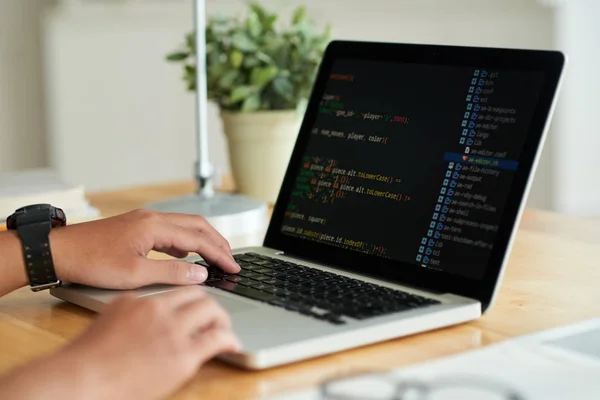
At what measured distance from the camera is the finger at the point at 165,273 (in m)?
1.02

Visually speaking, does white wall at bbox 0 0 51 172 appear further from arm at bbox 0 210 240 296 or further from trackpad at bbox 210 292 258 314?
trackpad at bbox 210 292 258 314

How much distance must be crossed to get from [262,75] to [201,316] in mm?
923

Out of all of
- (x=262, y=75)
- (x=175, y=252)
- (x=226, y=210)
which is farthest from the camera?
(x=262, y=75)

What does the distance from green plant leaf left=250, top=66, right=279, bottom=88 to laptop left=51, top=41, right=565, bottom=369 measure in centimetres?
38

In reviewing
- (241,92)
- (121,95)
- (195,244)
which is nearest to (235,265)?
(195,244)

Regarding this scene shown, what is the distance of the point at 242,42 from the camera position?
1673mm

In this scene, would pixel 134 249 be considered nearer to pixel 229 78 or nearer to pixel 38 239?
pixel 38 239

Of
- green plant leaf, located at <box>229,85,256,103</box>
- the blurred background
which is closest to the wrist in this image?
green plant leaf, located at <box>229,85,256,103</box>

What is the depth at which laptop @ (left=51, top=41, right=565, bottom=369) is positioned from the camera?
2.98 feet

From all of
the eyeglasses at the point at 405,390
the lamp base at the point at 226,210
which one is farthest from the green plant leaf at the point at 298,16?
the eyeglasses at the point at 405,390

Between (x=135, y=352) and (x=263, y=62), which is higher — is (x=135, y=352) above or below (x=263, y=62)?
below

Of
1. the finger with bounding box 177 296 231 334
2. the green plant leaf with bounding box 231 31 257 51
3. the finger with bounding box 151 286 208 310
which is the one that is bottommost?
the finger with bounding box 177 296 231 334

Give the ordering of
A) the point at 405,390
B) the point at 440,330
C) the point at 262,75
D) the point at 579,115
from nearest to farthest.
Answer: the point at 405,390 < the point at 440,330 < the point at 262,75 < the point at 579,115

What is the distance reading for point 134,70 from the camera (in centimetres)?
341
